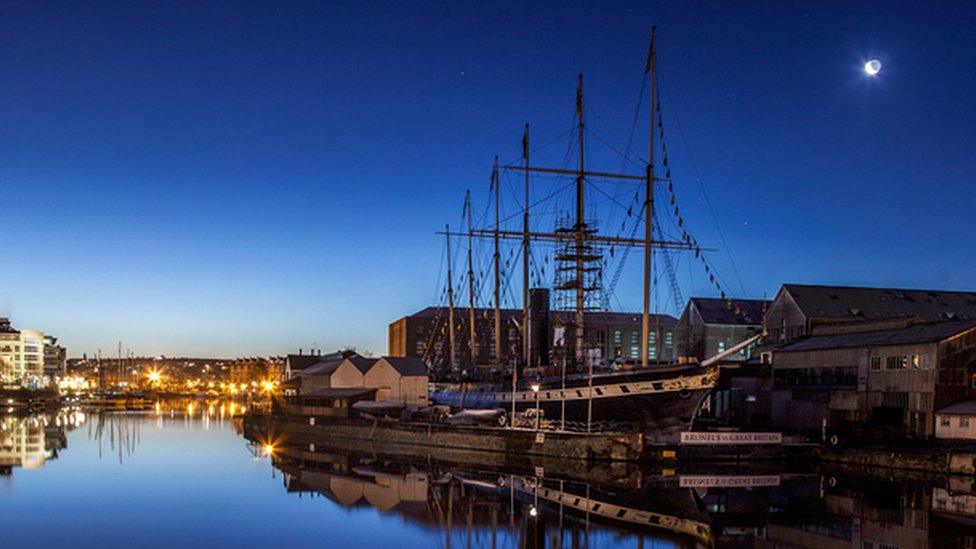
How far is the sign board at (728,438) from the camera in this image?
53094 mm

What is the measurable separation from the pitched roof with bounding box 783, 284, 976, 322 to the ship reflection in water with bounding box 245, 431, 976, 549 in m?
28.6

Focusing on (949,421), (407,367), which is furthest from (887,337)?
(407,367)

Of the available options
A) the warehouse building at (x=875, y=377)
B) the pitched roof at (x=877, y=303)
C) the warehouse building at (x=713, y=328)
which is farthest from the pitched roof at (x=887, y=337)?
the warehouse building at (x=713, y=328)

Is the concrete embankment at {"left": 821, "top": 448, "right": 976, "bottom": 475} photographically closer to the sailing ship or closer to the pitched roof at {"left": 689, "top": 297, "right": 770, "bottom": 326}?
the sailing ship

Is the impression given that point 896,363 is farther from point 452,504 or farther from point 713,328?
point 713,328

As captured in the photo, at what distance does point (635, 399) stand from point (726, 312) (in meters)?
48.2

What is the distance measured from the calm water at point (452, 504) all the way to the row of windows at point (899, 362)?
847cm

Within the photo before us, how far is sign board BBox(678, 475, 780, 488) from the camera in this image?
4516 centimetres

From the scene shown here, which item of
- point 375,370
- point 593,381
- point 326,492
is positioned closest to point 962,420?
point 593,381

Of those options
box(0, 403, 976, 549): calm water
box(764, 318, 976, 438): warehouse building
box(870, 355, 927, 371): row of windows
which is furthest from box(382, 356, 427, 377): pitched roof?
box(870, 355, 927, 371): row of windows

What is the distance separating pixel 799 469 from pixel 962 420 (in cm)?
905

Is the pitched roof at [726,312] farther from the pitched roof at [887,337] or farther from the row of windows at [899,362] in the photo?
the row of windows at [899,362]

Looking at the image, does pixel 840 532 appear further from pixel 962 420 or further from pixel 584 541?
pixel 962 420

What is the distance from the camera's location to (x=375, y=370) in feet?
258
